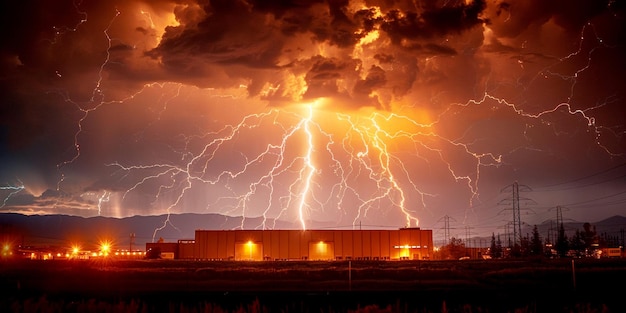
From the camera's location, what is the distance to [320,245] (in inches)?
2844

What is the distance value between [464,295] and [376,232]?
5019cm

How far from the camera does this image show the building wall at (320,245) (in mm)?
71375

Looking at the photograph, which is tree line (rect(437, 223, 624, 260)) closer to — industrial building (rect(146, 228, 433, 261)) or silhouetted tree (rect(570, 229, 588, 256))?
silhouetted tree (rect(570, 229, 588, 256))

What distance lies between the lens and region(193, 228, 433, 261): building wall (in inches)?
2810

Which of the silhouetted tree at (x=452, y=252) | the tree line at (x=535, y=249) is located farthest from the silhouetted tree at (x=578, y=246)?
the silhouetted tree at (x=452, y=252)

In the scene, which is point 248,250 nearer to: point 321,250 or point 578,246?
point 321,250

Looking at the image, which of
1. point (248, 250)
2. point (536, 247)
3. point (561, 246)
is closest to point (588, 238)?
point (561, 246)

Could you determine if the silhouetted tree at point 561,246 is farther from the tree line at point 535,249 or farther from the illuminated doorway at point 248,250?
the illuminated doorway at point 248,250

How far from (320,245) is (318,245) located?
229 mm

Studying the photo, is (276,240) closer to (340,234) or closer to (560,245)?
(340,234)

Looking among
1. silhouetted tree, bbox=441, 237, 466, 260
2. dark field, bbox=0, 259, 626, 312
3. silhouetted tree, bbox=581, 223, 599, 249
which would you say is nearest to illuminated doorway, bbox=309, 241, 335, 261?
silhouetted tree, bbox=441, 237, 466, 260

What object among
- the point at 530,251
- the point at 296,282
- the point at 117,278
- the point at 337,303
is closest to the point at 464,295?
the point at 337,303

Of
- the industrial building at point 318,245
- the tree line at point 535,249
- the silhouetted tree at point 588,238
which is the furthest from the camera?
the silhouetted tree at point 588,238

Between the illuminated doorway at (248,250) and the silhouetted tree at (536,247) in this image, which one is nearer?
the illuminated doorway at (248,250)
